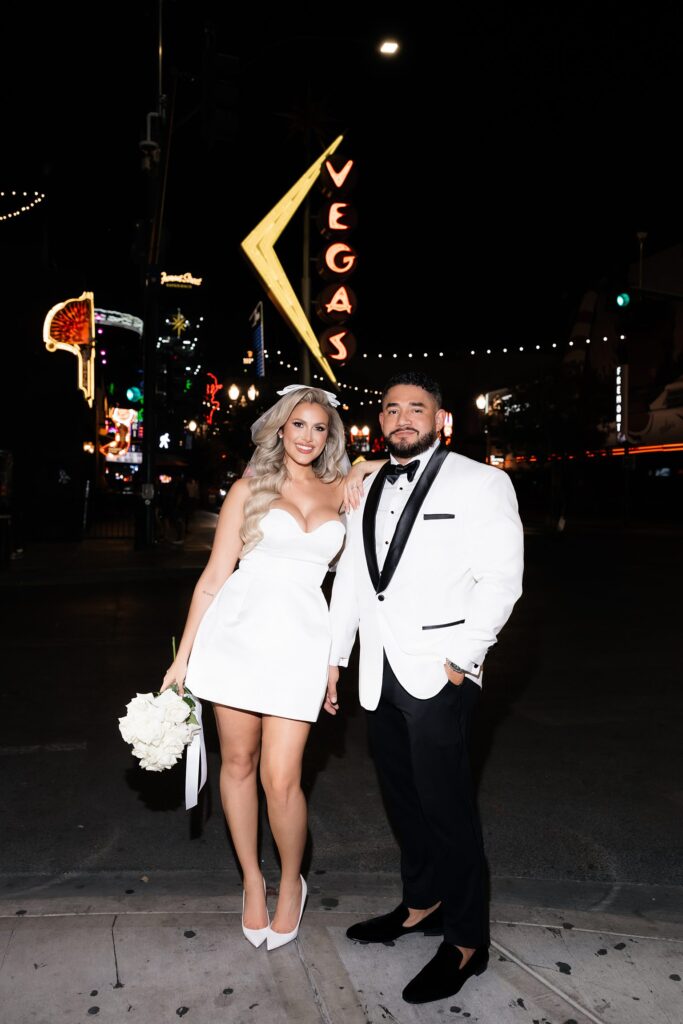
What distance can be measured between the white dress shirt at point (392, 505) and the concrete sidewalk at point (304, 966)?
141cm

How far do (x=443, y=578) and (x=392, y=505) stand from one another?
341 millimetres

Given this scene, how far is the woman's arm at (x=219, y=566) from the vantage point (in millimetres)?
3404

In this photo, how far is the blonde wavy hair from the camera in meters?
3.35

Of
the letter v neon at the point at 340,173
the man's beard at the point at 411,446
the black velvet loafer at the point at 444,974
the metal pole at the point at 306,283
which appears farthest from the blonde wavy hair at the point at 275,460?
the letter v neon at the point at 340,173

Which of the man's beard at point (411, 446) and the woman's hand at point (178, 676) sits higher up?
the man's beard at point (411, 446)

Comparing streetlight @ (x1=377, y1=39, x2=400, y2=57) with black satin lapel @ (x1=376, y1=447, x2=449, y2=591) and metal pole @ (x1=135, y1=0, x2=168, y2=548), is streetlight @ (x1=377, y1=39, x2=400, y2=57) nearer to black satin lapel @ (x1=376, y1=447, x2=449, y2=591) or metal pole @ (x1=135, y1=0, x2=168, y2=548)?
metal pole @ (x1=135, y1=0, x2=168, y2=548)

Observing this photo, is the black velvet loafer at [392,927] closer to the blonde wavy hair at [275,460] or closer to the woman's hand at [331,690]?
the woman's hand at [331,690]

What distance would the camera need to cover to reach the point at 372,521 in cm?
331

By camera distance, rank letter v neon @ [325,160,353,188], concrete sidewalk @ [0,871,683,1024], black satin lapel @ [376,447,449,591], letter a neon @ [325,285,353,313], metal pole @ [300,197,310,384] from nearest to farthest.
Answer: concrete sidewalk @ [0,871,683,1024], black satin lapel @ [376,447,449,591], metal pole @ [300,197,310,384], letter a neon @ [325,285,353,313], letter v neon @ [325,160,353,188]

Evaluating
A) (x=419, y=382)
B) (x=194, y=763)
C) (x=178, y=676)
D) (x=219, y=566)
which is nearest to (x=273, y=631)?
(x=219, y=566)

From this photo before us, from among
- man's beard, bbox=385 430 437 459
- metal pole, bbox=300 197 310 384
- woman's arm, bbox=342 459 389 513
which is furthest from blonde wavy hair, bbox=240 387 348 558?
metal pole, bbox=300 197 310 384

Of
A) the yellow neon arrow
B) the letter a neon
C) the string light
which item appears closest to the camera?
the string light

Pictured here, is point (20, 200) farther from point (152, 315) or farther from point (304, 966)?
point (304, 966)

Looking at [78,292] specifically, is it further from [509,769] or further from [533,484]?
[533,484]
